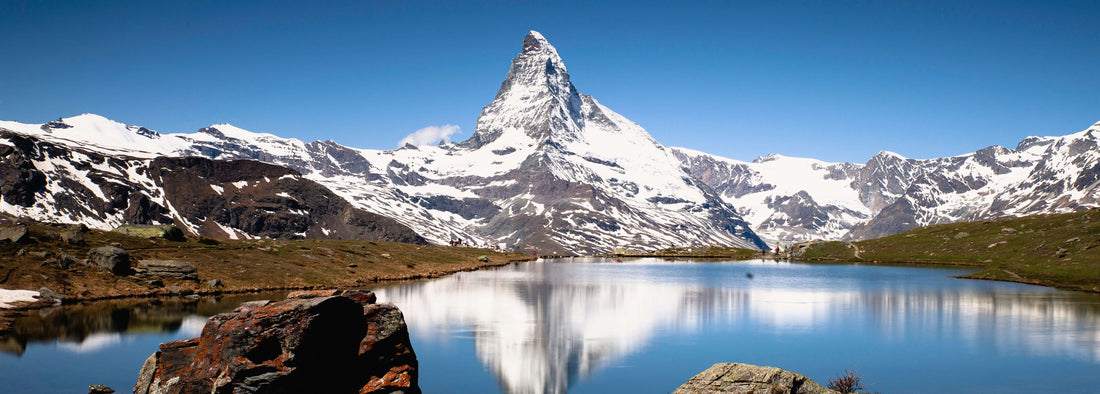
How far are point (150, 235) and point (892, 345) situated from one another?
88300 millimetres

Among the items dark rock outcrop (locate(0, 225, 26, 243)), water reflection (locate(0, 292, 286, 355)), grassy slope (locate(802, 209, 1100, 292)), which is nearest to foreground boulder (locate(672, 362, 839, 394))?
water reflection (locate(0, 292, 286, 355))

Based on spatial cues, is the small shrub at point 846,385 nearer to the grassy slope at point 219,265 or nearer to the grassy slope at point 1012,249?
the grassy slope at point 219,265

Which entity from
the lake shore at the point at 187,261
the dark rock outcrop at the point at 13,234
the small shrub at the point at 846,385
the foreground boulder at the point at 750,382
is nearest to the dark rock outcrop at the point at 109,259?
the lake shore at the point at 187,261

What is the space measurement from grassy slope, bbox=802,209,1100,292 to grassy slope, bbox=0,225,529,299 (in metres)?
86.6

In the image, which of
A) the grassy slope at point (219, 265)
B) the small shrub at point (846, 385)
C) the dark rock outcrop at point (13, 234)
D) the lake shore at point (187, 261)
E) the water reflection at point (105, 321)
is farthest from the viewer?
the dark rock outcrop at point (13, 234)

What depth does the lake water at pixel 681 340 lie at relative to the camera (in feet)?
121

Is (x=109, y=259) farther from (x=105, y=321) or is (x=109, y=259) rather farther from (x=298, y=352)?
(x=298, y=352)

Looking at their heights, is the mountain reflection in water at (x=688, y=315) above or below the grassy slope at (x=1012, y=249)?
below

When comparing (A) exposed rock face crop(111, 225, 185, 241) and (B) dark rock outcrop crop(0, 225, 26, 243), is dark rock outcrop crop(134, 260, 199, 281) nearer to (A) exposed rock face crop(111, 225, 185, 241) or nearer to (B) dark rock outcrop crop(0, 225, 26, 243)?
(B) dark rock outcrop crop(0, 225, 26, 243)

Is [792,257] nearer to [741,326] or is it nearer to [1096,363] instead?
[741,326]

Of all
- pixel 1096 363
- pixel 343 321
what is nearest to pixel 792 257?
pixel 1096 363

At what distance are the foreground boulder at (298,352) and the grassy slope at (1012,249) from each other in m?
82.2

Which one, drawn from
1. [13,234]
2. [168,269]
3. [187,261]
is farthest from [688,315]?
[13,234]

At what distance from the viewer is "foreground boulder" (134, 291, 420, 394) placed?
2195 cm
